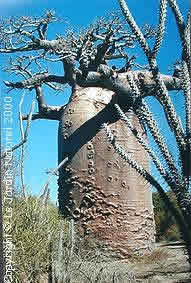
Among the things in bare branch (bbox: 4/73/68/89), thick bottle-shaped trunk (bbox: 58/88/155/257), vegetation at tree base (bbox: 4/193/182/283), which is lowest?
vegetation at tree base (bbox: 4/193/182/283)

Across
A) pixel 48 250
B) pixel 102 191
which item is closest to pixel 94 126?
pixel 102 191

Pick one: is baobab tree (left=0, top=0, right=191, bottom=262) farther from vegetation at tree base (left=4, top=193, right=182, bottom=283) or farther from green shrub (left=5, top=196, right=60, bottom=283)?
green shrub (left=5, top=196, right=60, bottom=283)

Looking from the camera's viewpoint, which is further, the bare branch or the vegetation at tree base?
the bare branch

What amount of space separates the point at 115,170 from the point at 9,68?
0.53m

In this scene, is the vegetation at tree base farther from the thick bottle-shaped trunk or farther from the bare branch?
the bare branch

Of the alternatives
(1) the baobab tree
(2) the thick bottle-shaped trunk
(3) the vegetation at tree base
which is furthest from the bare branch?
(3) the vegetation at tree base

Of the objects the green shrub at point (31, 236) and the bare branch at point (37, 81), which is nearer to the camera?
the green shrub at point (31, 236)

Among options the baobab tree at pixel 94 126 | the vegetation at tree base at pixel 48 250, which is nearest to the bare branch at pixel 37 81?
the baobab tree at pixel 94 126

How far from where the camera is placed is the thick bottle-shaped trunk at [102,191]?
2258 mm

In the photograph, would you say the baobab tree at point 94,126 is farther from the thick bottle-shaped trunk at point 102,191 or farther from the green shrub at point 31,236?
the green shrub at point 31,236

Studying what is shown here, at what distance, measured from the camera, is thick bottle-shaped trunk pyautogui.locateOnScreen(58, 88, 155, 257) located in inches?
88.9

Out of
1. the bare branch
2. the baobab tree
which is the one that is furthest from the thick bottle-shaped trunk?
the bare branch

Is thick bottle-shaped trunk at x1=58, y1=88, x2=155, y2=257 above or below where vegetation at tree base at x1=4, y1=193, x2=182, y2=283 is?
above

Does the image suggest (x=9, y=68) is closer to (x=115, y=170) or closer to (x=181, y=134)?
(x=115, y=170)
